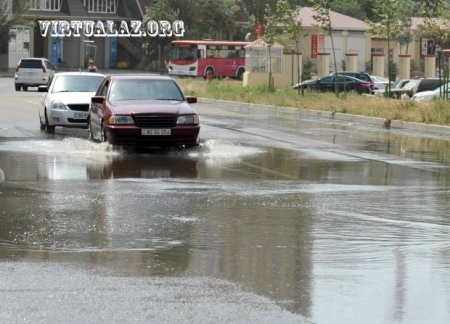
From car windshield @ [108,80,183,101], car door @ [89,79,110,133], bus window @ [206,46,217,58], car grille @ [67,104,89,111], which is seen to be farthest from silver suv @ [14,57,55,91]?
car windshield @ [108,80,183,101]

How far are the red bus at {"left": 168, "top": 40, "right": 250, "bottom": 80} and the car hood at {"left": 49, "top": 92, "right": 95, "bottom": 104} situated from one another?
58434mm

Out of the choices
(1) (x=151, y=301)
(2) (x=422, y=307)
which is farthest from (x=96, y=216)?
(2) (x=422, y=307)

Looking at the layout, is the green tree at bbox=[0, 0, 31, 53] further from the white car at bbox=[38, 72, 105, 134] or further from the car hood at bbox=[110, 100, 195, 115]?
the car hood at bbox=[110, 100, 195, 115]

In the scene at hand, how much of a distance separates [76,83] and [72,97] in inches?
47.1

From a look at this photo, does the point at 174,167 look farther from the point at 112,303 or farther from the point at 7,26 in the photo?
the point at 7,26

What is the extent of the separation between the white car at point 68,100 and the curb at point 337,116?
850cm

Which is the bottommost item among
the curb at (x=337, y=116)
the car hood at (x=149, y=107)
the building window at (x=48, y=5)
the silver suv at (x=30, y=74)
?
the curb at (x=337, y=116)

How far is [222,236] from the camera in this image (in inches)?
440

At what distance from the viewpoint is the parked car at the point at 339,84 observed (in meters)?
53.3

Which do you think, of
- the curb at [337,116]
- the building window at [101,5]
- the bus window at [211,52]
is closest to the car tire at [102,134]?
the curb at [337,116]

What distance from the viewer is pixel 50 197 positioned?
1407cm

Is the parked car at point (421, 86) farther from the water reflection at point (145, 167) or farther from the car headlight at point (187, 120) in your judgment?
the water reflection at point (145, 167)

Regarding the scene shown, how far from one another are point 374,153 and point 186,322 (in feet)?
48.4

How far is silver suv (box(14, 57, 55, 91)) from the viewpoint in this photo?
190 ft
